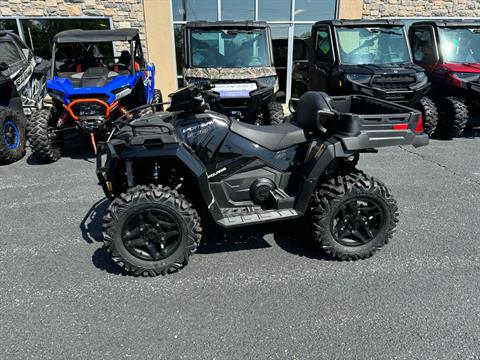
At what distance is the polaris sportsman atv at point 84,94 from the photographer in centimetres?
584

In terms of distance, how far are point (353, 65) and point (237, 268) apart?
5303mm

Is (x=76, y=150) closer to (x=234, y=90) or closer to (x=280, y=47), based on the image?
(x=234, y=90)

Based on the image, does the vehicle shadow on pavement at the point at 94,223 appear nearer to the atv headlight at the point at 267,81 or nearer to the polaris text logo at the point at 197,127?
the polaris text logo at the point at 197,127

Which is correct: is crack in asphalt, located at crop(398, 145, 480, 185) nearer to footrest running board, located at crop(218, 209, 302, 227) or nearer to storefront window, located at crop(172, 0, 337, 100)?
footrest running board, located at crop(218, 209, 302, 227)

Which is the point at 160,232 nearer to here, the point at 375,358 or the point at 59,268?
the point at 59,268

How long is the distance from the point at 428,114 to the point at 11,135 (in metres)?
7.51

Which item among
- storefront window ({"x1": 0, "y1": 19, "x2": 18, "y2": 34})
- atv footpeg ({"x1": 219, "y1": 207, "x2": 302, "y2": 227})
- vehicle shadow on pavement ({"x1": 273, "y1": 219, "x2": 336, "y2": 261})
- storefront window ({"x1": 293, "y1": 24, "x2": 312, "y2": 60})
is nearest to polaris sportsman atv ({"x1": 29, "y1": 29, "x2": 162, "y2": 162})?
atv footpeg ({"x1": 219, "y1": 207, "x2": 302, "y2": 227})

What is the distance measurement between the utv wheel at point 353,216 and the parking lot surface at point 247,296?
0.50ft

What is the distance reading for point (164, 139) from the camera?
291 centimetres

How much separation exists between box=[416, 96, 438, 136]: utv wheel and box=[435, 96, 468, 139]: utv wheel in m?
0.28

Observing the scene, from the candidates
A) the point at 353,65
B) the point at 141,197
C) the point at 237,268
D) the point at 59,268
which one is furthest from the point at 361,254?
the point at 353,65

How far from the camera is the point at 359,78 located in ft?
21.4

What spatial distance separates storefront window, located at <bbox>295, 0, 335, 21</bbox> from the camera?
1018 cm

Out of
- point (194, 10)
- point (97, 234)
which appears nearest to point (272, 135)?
point (97, 234)
